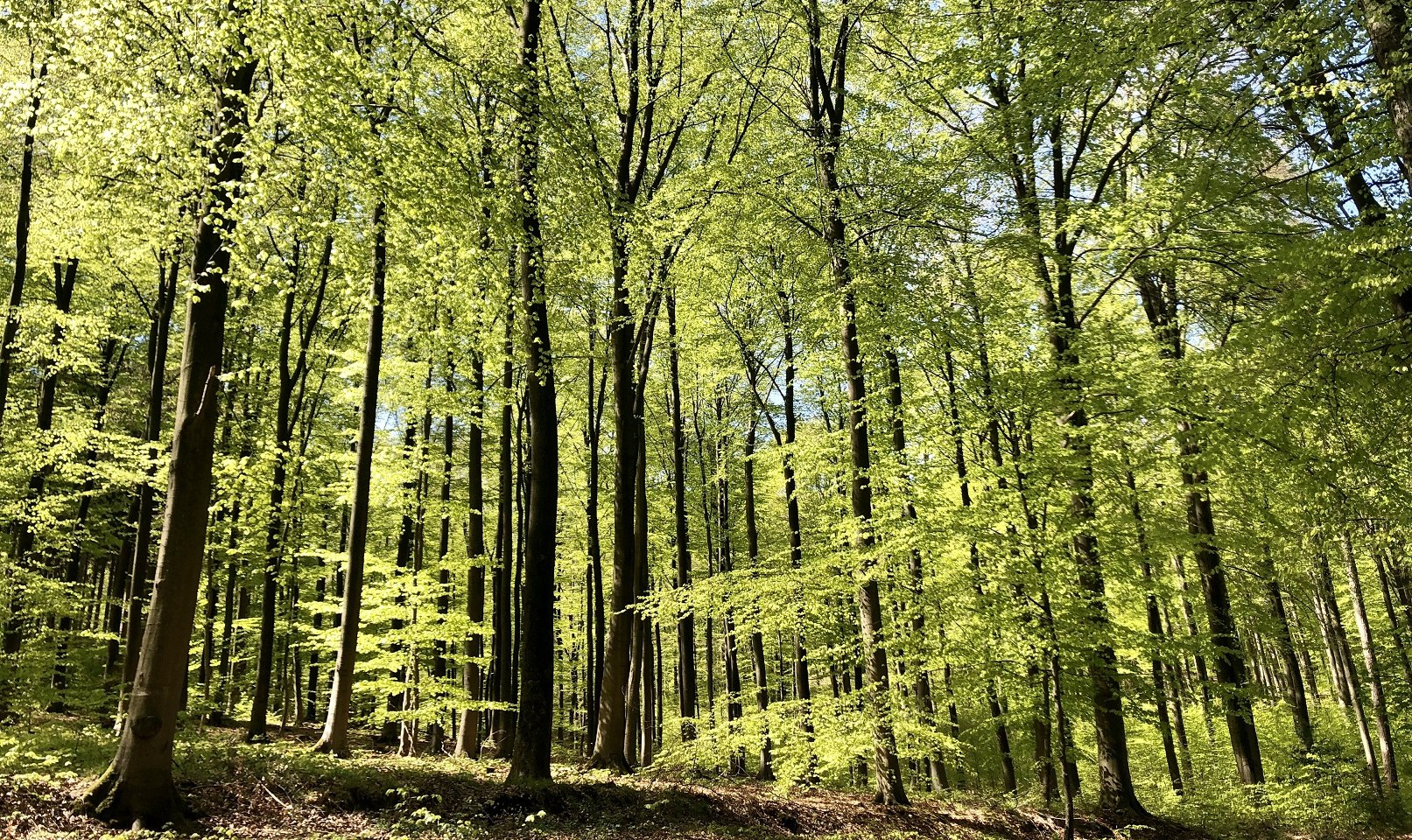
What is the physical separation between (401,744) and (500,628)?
3.40 m

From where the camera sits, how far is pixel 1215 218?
10828mm

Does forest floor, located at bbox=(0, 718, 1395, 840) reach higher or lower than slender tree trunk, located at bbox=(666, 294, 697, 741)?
lower

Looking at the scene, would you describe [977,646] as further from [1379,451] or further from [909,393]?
[909,393]

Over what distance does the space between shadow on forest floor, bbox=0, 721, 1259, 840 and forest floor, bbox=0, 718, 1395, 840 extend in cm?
2

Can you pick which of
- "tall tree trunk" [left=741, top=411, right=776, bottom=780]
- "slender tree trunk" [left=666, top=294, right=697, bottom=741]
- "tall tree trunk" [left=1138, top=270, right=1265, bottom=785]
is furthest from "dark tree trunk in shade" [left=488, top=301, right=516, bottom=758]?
"tall tree trunk" [left=1138, top=270, right=1265, bottom=785]

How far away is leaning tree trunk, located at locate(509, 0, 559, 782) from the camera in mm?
9352

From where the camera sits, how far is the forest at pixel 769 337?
7340mm

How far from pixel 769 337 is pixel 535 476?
29.9 feet

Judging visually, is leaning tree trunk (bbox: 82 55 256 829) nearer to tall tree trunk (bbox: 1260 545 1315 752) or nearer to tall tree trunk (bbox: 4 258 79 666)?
tall tree trunk (bbox: 4 258 79 666)

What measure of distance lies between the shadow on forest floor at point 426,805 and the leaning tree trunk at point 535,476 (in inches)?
29.7

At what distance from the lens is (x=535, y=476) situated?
997cm

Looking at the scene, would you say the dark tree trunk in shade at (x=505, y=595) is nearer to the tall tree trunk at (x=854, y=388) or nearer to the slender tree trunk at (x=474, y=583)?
the slender tree trunk at (x=474, y=583)

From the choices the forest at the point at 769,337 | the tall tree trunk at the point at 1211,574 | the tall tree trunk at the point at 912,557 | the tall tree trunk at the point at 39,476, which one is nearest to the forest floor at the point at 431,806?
the forest at the point at 769,337

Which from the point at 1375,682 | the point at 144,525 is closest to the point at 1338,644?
the point at 1375,682
